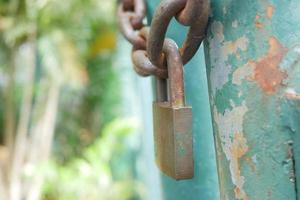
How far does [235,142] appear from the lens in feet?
1.28

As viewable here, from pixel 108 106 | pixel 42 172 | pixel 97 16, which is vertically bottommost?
pixel 42 172

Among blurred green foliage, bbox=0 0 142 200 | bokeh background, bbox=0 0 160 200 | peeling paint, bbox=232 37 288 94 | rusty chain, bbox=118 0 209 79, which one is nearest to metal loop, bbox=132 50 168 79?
rusty chain, bbox=118 0 209 79

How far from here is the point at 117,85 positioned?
4559mm

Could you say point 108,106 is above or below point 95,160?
above

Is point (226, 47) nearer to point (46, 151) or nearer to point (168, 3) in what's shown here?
point (168, 3)

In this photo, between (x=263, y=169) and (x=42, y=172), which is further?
(x=42, y=172)

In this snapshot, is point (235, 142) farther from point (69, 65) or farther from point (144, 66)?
point (69, 65)

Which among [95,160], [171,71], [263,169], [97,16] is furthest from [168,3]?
[97,16]

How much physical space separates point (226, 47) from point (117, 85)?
419cm

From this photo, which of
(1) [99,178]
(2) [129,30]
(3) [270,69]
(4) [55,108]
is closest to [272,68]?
(3) [270,69]

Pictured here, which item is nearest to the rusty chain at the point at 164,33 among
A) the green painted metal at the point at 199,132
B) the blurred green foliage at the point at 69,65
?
the green painted metal at the point at 199,132

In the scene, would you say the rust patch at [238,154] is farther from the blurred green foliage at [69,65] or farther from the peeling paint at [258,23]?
the blurred green foliage at [69,65]

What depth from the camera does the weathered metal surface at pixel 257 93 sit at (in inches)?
14.0

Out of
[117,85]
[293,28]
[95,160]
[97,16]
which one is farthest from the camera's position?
[117,85]
